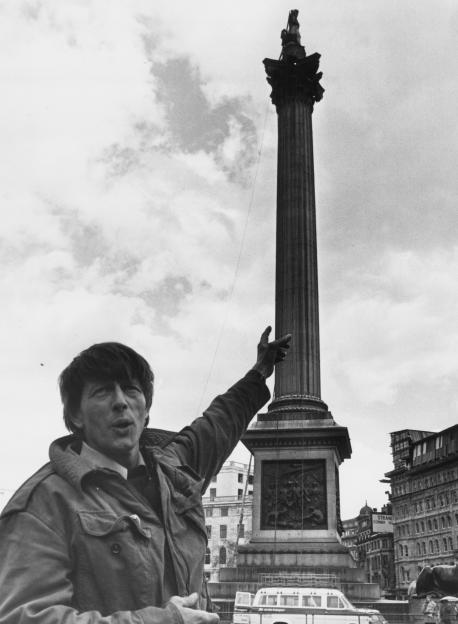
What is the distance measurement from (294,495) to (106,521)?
791 inches

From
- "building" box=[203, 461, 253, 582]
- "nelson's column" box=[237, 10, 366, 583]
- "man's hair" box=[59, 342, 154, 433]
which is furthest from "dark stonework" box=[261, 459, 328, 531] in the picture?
"building" box=[203, 461, 253, 582]

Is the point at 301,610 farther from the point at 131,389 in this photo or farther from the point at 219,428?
the point at 131,389

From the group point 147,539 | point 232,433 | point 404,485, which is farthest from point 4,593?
point 404,485

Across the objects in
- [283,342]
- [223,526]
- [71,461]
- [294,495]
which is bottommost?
[71,461]

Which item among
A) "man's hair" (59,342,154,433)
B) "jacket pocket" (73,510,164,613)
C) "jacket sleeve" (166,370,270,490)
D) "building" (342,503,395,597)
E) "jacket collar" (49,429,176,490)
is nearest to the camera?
"jacket pocket" (73,510,164,613)

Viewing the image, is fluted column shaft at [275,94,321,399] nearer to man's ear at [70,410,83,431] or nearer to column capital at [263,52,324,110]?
column capital at [263,52,324,110]

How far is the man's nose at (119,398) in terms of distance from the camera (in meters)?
2.19

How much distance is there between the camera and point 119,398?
2.21m

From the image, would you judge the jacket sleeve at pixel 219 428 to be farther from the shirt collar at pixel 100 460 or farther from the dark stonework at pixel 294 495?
the dark stonework at pixel 294 495

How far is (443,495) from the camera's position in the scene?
72375 mm

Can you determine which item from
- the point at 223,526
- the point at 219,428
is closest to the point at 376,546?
the point at 223,526

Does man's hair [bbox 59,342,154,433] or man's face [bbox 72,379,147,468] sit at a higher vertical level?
man's hair [bbox 59,342,154,433]

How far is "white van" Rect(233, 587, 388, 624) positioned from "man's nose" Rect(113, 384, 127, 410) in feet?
47.7

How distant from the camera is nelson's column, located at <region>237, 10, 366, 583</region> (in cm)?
2045
